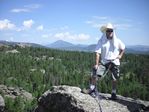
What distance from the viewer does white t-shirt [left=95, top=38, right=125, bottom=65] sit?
13148 millimetres

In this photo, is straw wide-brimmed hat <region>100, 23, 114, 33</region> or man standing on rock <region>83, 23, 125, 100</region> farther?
man standing on rock <region>83, 23, 125, 100</region>

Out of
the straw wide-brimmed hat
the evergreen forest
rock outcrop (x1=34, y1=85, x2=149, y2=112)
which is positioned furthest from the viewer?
the evergreen forest

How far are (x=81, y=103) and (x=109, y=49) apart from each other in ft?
10.4

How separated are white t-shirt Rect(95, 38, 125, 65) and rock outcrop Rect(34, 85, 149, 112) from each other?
2184mm

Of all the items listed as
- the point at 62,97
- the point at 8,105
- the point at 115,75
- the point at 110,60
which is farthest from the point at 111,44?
the point at 8,105

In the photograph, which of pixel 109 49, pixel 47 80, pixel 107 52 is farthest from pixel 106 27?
pixel 47 80

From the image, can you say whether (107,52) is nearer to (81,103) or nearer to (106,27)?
(106,27)

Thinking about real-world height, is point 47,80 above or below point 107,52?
below

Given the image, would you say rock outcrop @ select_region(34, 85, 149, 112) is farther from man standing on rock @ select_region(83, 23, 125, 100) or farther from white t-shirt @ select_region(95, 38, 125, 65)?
white t-shirt @ select_region(95, 38, 125, 65)

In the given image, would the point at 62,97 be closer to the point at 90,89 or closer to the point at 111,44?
the point at 90,89

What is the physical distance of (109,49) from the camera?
13.2 metres

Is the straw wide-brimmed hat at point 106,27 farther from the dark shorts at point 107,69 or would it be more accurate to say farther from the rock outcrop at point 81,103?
the rock outcrop at point 81,103

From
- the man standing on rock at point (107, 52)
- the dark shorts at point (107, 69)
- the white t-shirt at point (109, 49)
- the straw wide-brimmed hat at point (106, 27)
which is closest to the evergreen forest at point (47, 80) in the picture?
the dark shorts at point (107, 69)

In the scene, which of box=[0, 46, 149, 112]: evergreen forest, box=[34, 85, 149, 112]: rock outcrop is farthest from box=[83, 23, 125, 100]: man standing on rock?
box=[0, 46, 149, 112]: evergreen forest
